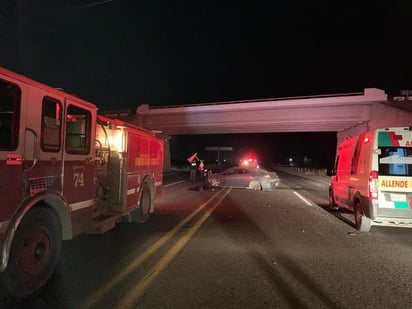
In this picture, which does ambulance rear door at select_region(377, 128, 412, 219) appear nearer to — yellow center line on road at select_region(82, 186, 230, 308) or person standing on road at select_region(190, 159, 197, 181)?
yellow center line on road at select_region(82, 186, 230, 308)

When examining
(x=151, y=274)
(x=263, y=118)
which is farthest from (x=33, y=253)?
(x=263, y=118)

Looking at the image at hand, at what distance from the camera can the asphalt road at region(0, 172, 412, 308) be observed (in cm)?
461

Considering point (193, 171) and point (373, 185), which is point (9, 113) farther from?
point (193, 171)

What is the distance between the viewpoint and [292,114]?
38.9 m

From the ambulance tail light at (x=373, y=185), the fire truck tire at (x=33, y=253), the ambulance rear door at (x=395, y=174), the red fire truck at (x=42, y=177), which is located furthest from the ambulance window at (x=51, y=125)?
the ambulance rear door at (x=395, y=174)

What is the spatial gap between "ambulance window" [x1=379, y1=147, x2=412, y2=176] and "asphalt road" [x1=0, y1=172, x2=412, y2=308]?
60.4 inches

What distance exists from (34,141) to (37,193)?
0.64 meters

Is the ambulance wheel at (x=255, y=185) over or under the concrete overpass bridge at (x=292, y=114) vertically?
under

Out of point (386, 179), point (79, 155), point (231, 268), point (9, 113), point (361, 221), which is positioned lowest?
point (231, 268)

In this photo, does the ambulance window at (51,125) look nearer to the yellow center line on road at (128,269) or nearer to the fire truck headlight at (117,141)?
the yellow center line on road at (128,269)

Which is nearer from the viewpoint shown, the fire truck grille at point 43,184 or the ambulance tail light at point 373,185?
the fire truck grille at point 43,184

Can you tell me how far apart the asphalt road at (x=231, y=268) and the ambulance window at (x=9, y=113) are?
6.13ft

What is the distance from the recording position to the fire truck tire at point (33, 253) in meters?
4.44

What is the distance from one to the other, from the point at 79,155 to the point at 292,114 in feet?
115
